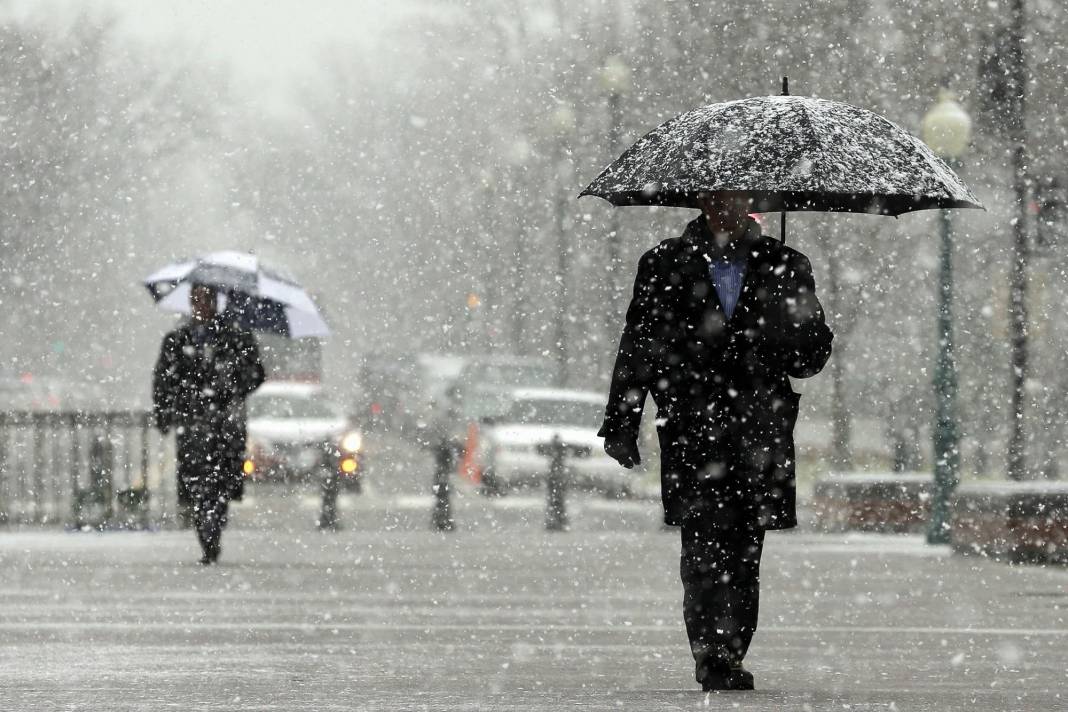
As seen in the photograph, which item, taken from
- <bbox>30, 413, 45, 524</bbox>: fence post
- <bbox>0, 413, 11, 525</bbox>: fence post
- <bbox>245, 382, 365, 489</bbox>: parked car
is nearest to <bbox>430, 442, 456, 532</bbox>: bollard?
<bbox>30, 413, 45, 524</bbox>: fence post

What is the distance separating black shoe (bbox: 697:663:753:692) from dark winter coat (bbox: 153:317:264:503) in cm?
743

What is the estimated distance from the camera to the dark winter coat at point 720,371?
7492 millimetres

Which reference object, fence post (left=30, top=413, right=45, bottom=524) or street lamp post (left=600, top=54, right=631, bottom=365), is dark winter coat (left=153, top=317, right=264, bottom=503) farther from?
street lamp post (left=600, top=54, right=631, bottom=365)

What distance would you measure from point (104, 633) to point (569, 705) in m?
3.69

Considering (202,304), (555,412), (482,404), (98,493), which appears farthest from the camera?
(482,404)

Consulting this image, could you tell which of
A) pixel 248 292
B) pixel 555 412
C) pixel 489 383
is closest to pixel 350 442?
pixel 248 292

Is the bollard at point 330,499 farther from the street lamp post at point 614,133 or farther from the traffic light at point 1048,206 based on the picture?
the street lamp post at point 614,133

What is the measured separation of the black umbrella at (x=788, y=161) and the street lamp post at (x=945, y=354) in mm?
9911

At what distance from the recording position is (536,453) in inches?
1051

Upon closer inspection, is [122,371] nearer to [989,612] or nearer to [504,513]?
[504,513]

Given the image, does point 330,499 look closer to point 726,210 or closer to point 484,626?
point 484,626

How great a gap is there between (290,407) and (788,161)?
22.1 metres

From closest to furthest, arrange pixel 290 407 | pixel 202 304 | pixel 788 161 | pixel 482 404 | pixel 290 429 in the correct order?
1. pixel 788 161
2. pixel 202 304
3. pixel 290 429
4. pixel 290 407
5. pixel 482 404

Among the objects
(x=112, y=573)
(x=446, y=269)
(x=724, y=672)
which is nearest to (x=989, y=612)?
(x=724, y=672)
